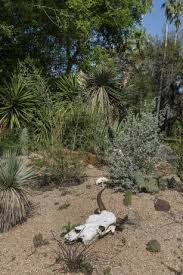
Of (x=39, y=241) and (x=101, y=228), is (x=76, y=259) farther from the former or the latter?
(x=39, y=241)

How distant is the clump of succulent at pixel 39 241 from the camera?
7066 mm

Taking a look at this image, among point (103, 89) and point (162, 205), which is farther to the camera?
point (103, 89)

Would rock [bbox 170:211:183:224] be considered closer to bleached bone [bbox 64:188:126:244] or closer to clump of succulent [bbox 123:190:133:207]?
clump of succulent [bbox 123:190:133:207]

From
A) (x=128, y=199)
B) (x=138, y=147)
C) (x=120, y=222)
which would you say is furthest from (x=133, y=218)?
(x=138, y=147)

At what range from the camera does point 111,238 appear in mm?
7016

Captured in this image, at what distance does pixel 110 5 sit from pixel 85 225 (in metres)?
16.2

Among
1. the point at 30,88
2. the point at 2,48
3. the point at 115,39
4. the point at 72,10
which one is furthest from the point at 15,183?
the point at 115,39

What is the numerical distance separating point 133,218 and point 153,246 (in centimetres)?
88

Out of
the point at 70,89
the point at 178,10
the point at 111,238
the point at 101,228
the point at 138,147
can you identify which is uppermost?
the point at 178,10

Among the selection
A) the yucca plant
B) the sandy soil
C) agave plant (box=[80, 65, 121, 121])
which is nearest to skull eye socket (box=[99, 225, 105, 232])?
the sandy soil

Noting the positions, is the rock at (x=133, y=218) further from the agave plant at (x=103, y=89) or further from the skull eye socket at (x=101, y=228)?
the agave plant at (x=103, y=89)

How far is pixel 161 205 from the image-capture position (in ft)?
25.7

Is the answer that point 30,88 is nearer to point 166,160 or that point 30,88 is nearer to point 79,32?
point 79,32

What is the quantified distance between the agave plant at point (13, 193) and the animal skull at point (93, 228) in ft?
4.29
